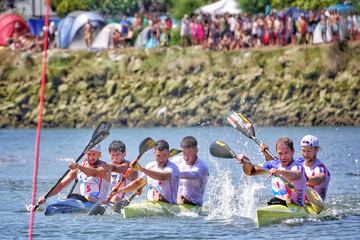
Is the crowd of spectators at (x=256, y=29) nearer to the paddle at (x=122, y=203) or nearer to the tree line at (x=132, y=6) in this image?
the tree line at (x=132, y=6)

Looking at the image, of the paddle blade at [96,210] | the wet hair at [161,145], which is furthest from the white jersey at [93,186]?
the wet hair at [161,145]

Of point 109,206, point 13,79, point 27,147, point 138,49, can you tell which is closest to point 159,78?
point 138,49

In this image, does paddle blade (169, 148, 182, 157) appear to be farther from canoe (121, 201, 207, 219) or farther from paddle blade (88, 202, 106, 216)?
paddle blade (88, 202, 106, 216)

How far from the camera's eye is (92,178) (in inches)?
829

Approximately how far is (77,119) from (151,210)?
30979mm

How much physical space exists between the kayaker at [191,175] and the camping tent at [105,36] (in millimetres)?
32758

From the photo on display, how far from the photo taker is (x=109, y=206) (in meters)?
21.3

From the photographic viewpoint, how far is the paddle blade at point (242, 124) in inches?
833

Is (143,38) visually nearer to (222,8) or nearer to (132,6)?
(222,8)

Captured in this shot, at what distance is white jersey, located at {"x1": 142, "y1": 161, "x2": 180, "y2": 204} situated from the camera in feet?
66.1

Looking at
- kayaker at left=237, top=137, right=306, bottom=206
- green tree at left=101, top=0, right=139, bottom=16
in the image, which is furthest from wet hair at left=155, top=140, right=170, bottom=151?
green tree at left=101, top=0, right=139, bottom=16

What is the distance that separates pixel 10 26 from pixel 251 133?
36.9 m

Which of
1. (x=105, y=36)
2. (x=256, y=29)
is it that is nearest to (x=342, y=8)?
(x=256, y=29)

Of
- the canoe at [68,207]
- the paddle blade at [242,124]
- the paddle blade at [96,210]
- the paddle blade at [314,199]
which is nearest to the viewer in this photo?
the paddle blade at [314,199]
